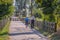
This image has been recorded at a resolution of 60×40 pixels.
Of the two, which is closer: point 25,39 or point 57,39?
point 57,39

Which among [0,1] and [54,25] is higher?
[0,1]

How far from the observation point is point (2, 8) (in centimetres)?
2384

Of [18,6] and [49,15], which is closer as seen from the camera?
[49,15]

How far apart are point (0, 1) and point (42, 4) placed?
15.2 ft

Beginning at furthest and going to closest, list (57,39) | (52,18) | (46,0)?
(52,18) → (46,0) → (57,39)

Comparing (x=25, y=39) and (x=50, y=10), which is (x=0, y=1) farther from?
(x=25, y=39)

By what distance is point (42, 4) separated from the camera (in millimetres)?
21078

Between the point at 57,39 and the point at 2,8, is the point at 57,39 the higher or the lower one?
the lower one

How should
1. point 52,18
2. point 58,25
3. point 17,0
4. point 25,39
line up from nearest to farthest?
point 25,39 → point 58,25 → point 52,18 → point 17,0

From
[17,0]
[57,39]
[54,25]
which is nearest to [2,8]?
[54,25]

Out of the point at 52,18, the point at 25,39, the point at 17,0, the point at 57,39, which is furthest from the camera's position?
the point at 17,0

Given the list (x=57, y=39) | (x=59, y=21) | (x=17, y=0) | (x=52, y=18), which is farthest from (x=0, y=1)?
(x=17, y=0)

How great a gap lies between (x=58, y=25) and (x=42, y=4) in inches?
180

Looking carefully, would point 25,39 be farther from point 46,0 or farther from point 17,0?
point 17,0
